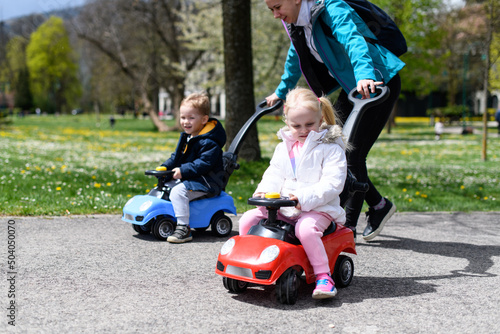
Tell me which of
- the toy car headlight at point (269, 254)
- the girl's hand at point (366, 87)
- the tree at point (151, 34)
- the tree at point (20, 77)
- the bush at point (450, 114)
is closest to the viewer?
the toy car headlight at point (269, 254)

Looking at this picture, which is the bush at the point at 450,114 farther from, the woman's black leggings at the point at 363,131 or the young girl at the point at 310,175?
the young girl at the point at 310,175

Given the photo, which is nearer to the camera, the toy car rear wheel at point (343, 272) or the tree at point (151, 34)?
the toy car rear wheel at point (343, 272)

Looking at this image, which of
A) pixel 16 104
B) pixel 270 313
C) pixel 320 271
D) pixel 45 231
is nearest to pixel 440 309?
pixel 320 271

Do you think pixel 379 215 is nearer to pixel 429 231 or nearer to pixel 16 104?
pixel 429 231

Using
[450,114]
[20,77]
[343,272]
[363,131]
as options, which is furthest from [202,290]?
[20,77]

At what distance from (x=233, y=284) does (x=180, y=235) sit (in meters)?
1.42

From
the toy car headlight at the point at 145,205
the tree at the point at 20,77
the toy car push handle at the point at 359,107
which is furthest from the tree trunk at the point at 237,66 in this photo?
the tree at the point at 20,77

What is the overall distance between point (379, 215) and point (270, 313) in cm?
212

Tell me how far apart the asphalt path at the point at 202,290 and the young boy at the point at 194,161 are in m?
0.33

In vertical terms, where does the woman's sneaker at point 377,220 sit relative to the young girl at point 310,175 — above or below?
below

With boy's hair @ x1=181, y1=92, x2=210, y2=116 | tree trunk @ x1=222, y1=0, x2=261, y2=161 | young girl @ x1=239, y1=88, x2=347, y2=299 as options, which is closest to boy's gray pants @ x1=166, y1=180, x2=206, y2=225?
boy's hair @ x1=181, y1=92, x2=210, y2=116

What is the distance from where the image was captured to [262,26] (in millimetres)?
26156

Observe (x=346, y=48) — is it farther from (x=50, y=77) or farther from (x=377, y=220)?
(x=50, y=77)

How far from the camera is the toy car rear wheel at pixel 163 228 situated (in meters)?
4.57
